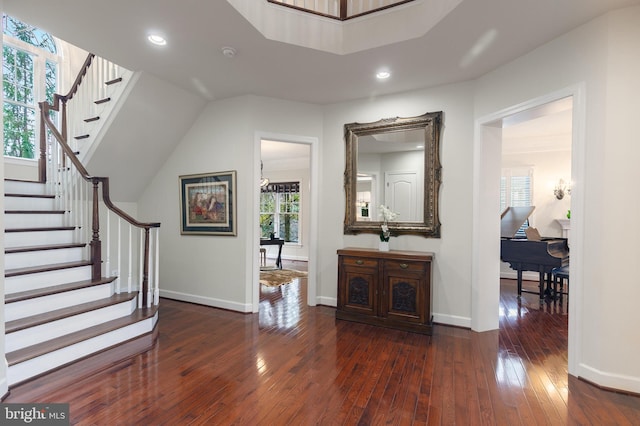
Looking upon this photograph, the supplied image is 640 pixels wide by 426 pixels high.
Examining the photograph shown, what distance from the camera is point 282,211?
938 centimetres

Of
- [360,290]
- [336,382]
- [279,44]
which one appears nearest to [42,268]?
[336,382]

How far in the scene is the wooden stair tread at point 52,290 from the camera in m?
2.65

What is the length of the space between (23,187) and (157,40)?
2.78 m

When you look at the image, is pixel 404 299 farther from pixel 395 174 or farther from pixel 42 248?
pixel 42 248

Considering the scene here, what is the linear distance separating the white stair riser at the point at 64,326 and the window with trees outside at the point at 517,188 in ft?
21.9

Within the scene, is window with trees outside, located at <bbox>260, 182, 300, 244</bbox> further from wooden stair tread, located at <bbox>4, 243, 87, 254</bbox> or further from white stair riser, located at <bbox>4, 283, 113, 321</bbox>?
white stair riser, located at <bbox>4, 283, 113, 321</bbox>

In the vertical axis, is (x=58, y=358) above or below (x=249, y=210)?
below

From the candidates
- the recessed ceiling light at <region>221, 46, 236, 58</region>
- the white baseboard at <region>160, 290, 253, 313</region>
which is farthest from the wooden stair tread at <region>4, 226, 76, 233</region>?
the recessed ceiling light at <region>221, 46, 236, 58</region>

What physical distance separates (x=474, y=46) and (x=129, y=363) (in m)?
4.18

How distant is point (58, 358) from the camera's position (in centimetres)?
255

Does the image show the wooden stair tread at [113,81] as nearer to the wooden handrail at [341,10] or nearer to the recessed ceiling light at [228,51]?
the recessed ceiling light at [228,51]

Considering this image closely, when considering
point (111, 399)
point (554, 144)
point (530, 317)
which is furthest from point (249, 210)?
point (554, 144)

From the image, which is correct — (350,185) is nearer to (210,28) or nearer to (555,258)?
(210,28)

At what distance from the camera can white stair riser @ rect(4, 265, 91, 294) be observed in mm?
Result: 2818
